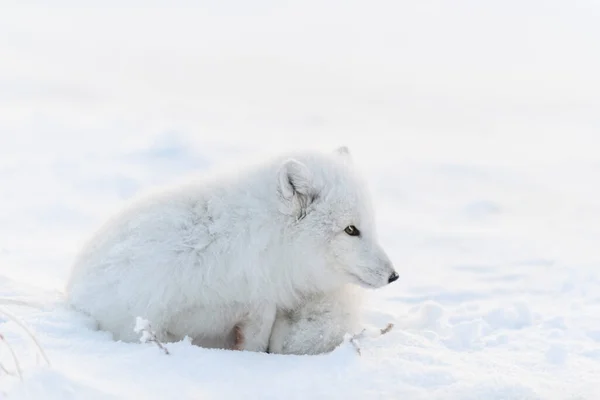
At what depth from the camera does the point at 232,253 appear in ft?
11.9

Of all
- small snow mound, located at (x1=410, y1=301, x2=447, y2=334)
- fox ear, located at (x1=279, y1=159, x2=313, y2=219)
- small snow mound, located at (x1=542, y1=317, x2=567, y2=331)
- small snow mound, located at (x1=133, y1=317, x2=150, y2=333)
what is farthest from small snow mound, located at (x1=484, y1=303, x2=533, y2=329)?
small snow mound, located at (x1=133, y1=317, x2=150, y2=333)

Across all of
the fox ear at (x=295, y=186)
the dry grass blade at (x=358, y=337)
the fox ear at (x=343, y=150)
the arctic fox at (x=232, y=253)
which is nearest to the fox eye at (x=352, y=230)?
the arctic fox at (x=232, y=253)

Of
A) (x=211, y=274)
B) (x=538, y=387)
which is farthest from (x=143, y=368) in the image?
(x=538, y=387)

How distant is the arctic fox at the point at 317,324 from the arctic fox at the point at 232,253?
0.18 feet

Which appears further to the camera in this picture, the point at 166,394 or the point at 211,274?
the point at 211,274

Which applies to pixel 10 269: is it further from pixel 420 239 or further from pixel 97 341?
pixel 420 239

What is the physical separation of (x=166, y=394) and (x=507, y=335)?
2.63 m

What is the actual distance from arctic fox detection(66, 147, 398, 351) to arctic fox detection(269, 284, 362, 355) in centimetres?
5

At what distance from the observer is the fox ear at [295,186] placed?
12.0ft

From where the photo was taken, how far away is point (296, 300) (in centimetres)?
381

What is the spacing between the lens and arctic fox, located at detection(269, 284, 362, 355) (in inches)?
144

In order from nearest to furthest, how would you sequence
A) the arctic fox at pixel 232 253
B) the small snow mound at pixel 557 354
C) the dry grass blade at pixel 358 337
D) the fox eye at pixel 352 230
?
the dry grass blade at pixel 358 337 < the arctic fox at pixel 232 253 < the fox eye at pixel 352 230 < the small snow mound at pixel 557 354

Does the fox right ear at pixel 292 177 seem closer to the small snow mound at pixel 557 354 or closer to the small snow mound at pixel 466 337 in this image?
the small snow mound at pixel 466 337

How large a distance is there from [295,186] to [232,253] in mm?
427
